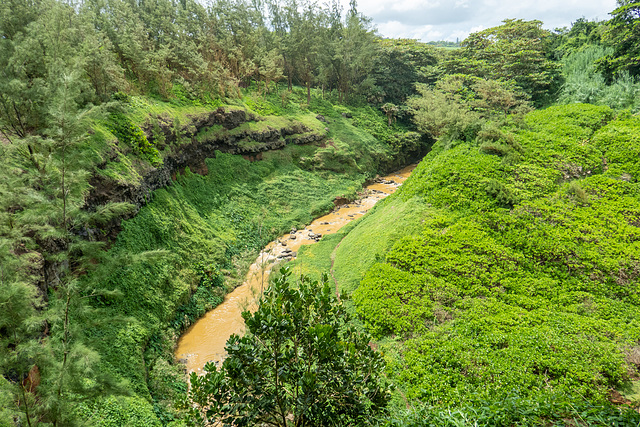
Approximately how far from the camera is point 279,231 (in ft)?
85.1

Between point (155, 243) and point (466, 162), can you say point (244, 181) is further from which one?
point (466, 162)

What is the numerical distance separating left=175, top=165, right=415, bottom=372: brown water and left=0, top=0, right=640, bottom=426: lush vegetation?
32.9 inches

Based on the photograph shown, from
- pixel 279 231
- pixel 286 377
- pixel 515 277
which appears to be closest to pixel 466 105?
pixel 279 231

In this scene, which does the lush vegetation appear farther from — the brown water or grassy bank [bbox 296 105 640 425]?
the brown water

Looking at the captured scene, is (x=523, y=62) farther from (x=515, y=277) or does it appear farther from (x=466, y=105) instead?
(x=515, y=277)

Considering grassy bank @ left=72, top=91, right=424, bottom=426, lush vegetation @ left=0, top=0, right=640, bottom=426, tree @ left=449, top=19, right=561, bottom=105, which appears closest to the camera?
lush vegetation @ left=0, top=0, right=640, bottom=426

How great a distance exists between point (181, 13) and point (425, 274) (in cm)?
3862

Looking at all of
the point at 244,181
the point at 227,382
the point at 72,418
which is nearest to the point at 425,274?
the point at 227,382

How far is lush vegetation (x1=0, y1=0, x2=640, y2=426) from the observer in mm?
5195

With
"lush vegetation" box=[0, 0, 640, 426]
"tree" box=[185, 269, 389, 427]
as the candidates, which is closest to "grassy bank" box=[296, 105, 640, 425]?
"lush vegetation" box=[0, 0, 640, 426]

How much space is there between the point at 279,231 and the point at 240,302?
9.03m

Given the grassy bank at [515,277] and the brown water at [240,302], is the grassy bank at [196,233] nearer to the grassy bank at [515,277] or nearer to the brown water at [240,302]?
the brown water at [240,302]

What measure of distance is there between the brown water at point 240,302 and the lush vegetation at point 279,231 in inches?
32.9

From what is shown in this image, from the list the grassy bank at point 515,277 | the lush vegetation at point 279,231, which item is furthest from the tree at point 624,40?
the grassy bank at point 515,277
